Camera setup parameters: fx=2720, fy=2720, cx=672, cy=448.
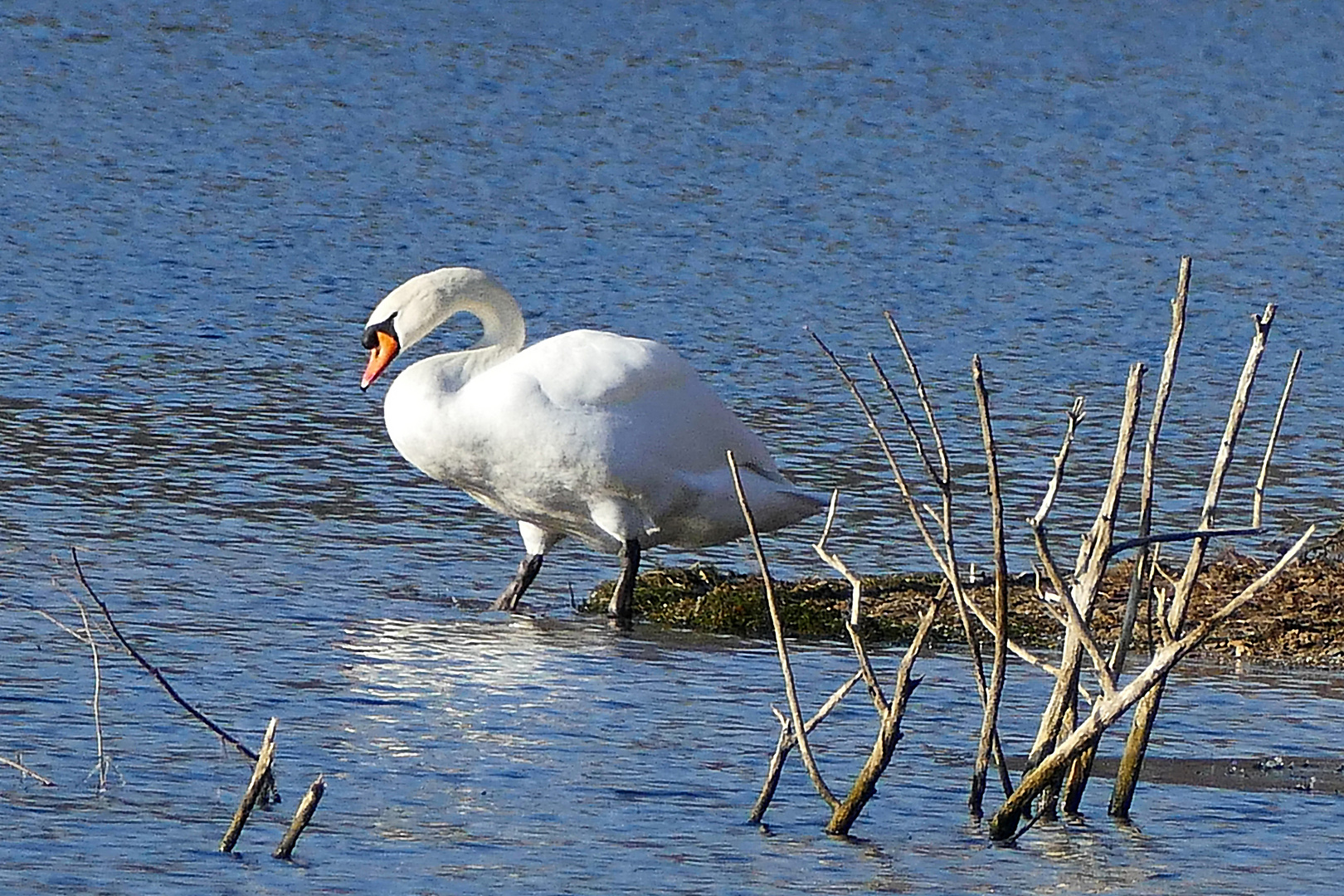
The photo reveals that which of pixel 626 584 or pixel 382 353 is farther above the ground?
pixel 382 353

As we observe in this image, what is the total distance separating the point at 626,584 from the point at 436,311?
1.34 m

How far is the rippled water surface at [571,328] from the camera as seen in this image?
6.38 metres

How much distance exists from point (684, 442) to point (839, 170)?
13.0 meters

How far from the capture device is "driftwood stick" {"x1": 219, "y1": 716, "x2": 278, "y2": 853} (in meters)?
5.50

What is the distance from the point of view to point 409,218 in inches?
754

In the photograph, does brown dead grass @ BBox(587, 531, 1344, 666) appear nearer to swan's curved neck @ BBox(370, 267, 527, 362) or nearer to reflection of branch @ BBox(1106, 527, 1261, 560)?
swan's curved neck @ BBox(370, 267, 527, 362)

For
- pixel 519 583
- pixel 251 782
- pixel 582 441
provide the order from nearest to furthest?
pixel 251 782
pixel 582 441
pixel 519 583

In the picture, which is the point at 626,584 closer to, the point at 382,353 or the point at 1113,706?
the point at 382,353

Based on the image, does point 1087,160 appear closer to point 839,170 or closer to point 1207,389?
point 839,170

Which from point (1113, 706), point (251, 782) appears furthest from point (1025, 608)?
point (251, 782)

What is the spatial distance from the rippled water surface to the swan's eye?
2.60ft

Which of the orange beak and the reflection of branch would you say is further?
the orange beak

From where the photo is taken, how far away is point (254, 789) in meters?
5.57

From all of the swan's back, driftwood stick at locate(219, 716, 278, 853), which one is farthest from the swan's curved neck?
driftwood stick at locate(219, 716, 278, 853)
